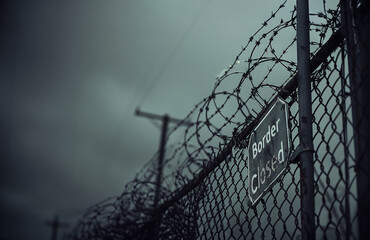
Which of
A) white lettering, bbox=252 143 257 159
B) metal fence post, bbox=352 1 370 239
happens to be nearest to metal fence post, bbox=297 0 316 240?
metal fence post, bbox=352 1 370 239

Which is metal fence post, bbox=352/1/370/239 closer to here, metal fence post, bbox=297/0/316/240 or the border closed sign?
metal fence post, bbox=297/0/316/240

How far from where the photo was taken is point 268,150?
73.1 inches

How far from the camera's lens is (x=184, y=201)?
3.23 metres

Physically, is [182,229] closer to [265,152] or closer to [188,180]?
[188,180]

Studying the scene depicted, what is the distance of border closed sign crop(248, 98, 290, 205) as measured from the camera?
1.70 m

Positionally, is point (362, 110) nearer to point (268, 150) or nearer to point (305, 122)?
point (305, 122)

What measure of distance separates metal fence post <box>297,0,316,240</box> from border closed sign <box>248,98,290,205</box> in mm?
83

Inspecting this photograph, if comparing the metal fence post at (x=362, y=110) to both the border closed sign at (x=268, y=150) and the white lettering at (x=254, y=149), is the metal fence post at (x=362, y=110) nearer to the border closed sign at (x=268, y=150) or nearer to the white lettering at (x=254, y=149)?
the border closed sign at (x=268, y=150)

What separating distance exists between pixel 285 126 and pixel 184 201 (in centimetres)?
173

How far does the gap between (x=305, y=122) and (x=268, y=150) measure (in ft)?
0.94

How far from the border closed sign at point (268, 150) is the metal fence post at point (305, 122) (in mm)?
83

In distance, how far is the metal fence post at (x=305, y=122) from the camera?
1.50 meters

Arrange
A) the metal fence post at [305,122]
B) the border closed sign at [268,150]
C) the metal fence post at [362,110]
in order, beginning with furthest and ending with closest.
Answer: the border closed sign at [268,150], the metal fence post at [305,122], the metal fence post at [362,110]

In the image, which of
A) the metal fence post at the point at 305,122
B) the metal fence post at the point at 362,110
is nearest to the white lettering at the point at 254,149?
the metal fence post at the point at 305,122
